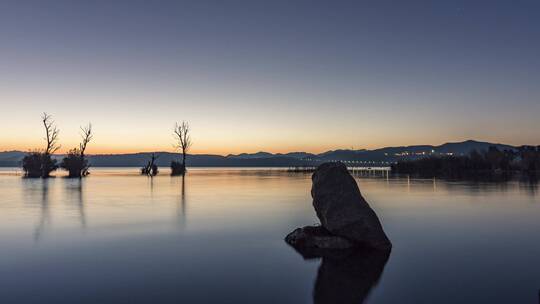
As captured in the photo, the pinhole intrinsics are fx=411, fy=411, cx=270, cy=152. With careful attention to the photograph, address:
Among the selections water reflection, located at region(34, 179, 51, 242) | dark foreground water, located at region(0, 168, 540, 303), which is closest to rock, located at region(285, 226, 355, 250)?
dark foreground water, located at region(0, 168, 540, 303)

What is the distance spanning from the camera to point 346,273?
8.73 metres

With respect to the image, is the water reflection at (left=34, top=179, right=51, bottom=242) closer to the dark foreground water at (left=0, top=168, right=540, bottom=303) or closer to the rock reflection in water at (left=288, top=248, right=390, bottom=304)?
the dark foreground water at (left=0, top=168, right=540, bottom=303)

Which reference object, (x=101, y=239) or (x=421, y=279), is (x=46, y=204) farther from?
(x=421, y=279)

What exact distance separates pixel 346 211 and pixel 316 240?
46.7 inches

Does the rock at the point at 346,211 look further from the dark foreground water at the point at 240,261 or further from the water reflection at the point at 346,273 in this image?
the dark foreground water at the point at 240,261

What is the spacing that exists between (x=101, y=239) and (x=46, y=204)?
11482 millimetres

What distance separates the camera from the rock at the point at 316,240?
37.3 feet

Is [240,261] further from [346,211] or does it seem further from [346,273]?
[346,211]

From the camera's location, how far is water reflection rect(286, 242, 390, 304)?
7.31 meters

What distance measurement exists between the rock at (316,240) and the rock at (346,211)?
18 centimetres

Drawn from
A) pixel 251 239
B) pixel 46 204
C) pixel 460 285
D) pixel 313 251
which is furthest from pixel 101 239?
pixel 46 204

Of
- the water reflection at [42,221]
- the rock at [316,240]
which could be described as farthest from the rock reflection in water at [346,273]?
the water reflection at [42,221]

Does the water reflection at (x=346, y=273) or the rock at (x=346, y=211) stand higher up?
the rock at (x=346, y=211)

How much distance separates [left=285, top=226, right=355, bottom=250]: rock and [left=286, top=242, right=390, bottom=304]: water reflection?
381 millimetres
